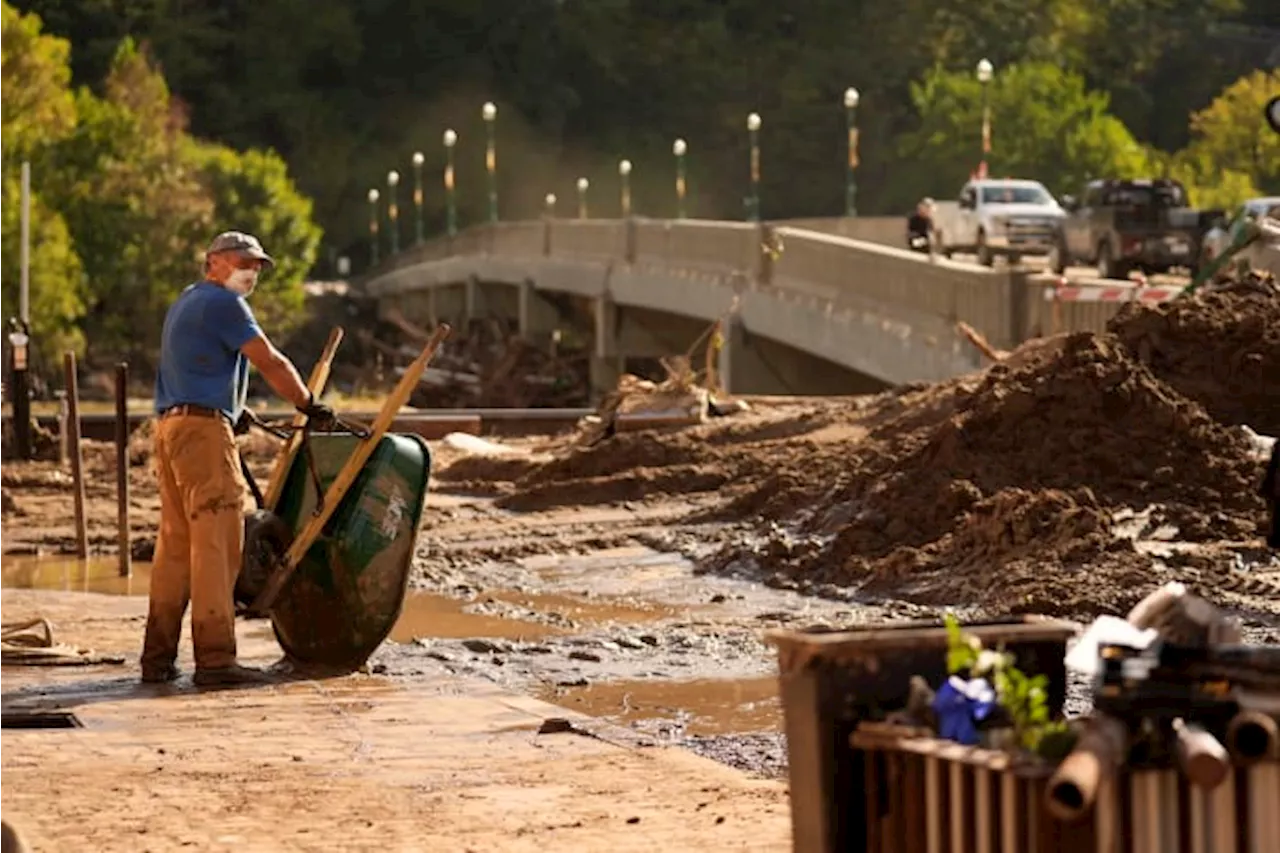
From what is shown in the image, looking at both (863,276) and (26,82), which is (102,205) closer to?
(26,82)

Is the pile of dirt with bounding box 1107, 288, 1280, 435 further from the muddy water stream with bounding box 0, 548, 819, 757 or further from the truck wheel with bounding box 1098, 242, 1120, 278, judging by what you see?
the truck wheel with bounding box 1098, 242, 1120, 278

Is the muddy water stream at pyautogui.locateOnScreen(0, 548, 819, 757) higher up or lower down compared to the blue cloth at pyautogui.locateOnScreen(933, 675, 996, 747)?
lower down

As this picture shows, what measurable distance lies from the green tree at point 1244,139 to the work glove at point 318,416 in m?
88.5

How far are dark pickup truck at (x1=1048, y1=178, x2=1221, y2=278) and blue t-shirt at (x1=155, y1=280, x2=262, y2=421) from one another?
37.1m

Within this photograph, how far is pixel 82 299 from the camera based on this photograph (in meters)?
74.4

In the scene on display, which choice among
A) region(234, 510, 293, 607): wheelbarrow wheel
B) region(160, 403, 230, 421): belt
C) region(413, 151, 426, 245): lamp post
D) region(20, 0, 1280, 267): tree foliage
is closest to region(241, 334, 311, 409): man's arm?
region(160, 403, 230, 421): belt

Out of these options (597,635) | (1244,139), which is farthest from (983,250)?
(597,635)

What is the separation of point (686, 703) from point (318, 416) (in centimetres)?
195

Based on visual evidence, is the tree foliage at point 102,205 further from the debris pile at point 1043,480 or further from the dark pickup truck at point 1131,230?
the debris pile at point 1043,480

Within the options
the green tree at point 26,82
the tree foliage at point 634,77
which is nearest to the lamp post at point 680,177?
the tree foliage at point 634,77

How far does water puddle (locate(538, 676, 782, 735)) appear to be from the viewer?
13.6m

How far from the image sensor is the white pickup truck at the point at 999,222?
61906mm

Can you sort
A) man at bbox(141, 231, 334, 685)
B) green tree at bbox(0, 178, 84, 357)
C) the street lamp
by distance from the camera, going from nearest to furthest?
man at bbox(141, 231, 334, 685), green tree at bbox(0, 178, 84, 357), the street lamp

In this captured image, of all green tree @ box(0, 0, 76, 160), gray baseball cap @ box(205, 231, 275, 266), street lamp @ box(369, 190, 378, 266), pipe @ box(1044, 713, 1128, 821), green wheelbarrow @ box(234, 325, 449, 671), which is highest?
green tree @ box(0, 0, 76, 160)
